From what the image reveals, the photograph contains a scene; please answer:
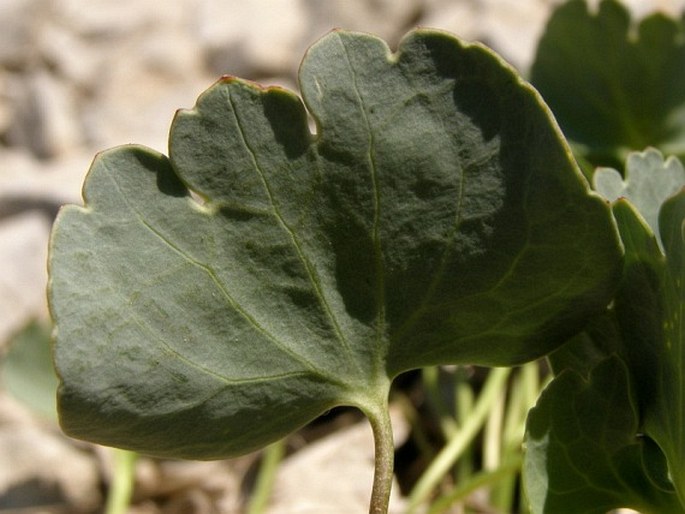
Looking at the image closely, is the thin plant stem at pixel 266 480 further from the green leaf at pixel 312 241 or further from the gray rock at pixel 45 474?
the green leaf at pixel 312 241

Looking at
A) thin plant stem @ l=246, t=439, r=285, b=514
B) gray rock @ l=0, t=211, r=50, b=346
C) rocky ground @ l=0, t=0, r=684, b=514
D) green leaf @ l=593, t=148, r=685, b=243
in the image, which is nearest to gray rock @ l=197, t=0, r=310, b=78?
rocky ground @ l=0, t=0, r=684, b=514

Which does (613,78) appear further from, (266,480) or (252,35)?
(252,35)

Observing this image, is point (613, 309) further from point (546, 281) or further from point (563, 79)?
point (563, 79)

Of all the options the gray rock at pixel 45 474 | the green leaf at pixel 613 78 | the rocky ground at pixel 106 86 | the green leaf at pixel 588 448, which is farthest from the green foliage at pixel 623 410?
the gray rock at pixel 45 474

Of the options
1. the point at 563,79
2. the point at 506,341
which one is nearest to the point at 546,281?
the point at 506,341

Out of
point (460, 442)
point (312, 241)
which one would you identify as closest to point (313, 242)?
point (312, 241)

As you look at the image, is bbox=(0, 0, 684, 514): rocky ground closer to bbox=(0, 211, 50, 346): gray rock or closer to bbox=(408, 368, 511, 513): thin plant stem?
bbox=(0, 211, 50, 346): gray rock
